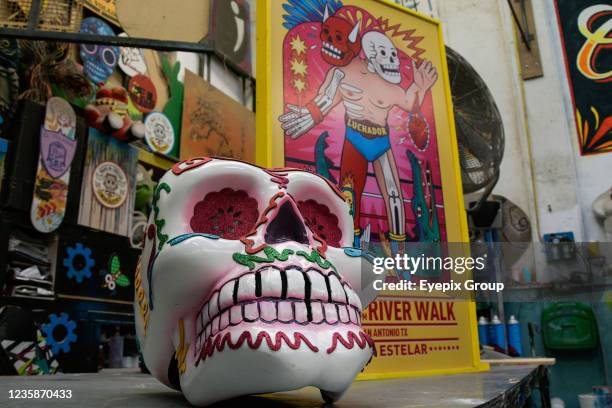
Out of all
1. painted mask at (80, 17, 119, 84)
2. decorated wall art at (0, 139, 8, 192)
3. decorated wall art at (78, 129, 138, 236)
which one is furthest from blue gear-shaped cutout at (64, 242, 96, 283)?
painted mask at (80, 17, 119, 84)

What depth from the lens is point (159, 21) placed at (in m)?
2.42

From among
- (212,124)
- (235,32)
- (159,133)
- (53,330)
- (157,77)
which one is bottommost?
(53,330)

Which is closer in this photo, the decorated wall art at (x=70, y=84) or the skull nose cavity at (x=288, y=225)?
the skull nose cavity at (x=288, y=225)

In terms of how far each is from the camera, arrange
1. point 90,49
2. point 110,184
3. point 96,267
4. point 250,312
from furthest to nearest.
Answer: point 90,49, point 110,184, point 96,267, point 250,312

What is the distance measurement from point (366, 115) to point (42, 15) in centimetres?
181

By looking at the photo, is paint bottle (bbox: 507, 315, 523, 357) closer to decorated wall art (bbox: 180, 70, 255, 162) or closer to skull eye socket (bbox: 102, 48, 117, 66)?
decorated wall art (bbox: 180, 70, 255, 162)

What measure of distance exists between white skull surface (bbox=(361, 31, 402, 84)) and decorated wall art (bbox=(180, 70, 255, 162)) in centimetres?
327

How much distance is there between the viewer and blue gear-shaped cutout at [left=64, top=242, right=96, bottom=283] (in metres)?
3.86

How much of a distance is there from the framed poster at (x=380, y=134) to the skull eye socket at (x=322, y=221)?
0.66 m

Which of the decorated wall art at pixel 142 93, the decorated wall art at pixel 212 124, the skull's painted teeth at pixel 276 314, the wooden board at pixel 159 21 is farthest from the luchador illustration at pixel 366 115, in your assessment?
the decorated wall art at pixel 212 124

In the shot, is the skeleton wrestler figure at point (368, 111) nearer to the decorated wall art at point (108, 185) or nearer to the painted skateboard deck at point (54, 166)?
the painted skateboard deck at point (54, 166)

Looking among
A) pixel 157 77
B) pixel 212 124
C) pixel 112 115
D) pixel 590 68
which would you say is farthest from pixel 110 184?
pixel 590 68

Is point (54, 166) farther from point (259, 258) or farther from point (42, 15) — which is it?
point (259, 258)

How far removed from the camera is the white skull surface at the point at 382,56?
253 centimetres
